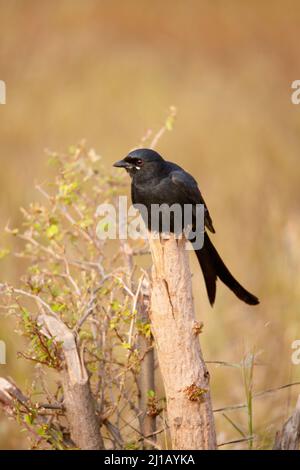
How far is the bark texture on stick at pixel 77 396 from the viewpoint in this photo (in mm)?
3279

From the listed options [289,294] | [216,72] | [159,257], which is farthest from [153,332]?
[216,72]

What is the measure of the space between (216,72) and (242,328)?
4470 millimetres

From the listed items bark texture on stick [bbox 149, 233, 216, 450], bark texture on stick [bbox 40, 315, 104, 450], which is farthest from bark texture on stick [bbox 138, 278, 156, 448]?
bark texture on stick [bbox 149, 233, 216, 450]

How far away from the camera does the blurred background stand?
545 cm

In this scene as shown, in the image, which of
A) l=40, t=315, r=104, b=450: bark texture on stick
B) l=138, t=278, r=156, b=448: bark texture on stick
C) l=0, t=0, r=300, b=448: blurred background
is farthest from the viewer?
l=0, t=0, r=300, b=448: blurred background

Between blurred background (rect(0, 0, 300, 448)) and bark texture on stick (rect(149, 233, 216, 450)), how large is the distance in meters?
0.66

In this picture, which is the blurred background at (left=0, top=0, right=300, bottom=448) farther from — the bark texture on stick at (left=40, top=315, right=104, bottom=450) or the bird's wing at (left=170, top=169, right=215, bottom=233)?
the bird's wing at (left=170, top=169, right=215, bottom=233)

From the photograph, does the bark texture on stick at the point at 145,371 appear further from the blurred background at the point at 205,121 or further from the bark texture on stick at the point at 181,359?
the blurred background at the point at 205,121

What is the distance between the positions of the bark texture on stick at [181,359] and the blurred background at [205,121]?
0.66 meters

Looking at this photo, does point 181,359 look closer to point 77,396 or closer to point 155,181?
point 77,396

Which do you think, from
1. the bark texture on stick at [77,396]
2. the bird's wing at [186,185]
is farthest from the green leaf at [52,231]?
the bird's wing at [186,185]

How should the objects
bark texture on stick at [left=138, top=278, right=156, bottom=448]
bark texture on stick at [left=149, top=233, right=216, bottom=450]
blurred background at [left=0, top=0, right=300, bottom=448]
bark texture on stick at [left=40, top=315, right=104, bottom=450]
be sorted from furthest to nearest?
blurred background at [left=0, top=0, right=300, bottom=448] → bark texture on stick at [left=138, top=278, right=156, bottom=448] → bark texture on stick at [left=40, top=315, right=104, bottom=450] → bark texture on stick at [left=149, top=233, right=216, bottom=450]
